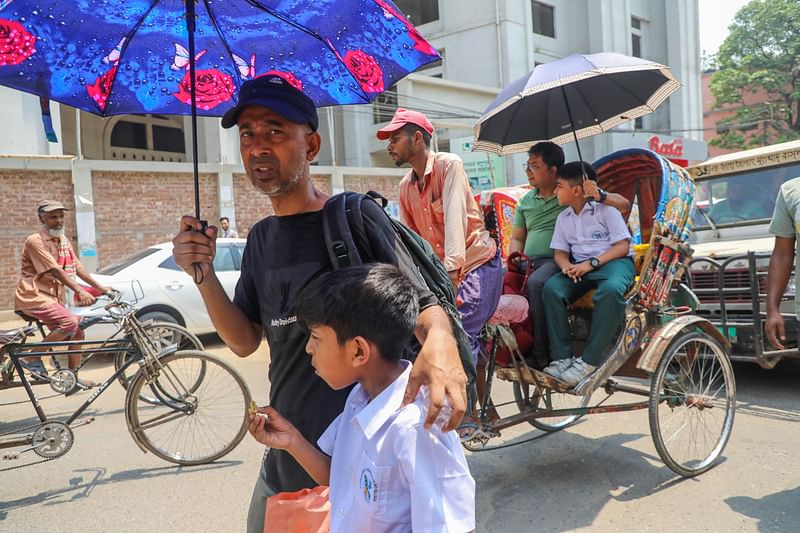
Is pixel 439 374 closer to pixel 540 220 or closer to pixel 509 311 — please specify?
pixel 509 311

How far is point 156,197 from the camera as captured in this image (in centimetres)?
1442

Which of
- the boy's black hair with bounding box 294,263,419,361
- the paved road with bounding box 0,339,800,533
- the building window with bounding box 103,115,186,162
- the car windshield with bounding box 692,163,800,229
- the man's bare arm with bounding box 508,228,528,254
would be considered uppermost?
the building window with bounding box 103,115,186,162

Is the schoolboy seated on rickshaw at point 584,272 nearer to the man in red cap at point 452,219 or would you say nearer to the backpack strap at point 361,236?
the man in red cap at point 452,219

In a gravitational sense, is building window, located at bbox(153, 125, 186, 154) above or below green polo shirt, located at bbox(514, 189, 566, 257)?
above

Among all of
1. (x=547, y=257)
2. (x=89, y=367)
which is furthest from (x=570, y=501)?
(x=89, y=367)

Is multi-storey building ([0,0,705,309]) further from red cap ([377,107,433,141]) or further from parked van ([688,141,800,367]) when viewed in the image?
parked van ([688,141,800,367])

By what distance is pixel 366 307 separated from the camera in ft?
4.61

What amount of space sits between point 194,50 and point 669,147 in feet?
92.1

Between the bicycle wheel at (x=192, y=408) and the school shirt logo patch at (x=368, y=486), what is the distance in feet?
10.3

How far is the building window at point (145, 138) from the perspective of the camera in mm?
21328

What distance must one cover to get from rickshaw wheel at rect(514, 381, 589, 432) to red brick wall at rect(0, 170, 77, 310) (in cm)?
1140

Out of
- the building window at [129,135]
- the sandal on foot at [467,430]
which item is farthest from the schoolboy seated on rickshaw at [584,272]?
the building window at [129,135]

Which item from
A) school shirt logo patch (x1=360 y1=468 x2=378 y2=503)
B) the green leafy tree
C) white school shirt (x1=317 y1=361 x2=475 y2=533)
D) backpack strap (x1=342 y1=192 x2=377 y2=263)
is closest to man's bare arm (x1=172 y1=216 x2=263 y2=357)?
backpack strap (x1=342 y1=192 x2=377 y2=263)

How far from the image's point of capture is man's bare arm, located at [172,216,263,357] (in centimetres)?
186
